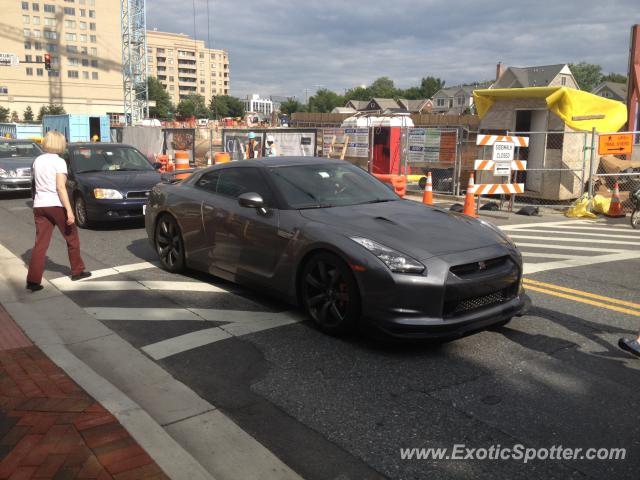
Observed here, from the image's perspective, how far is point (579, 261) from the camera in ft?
26.3

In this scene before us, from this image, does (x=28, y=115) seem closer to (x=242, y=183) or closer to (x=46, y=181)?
(x=46, y=181)

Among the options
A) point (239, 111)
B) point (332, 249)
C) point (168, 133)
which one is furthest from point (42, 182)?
point (239, 111)

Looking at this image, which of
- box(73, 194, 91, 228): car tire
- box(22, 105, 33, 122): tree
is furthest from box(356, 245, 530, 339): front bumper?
box(22, 105, 33, 122): tree

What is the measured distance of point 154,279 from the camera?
6.91 metres

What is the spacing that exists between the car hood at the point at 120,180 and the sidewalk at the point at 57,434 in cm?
678

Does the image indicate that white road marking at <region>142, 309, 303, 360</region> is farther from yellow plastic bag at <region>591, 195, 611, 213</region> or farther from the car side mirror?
yellow plastic bag at <region>591, 195, 611, 213</region>

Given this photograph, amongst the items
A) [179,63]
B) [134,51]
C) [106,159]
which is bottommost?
[106,159]

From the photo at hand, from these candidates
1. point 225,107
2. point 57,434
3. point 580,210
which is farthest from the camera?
point 225,107

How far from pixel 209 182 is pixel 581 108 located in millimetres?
11278

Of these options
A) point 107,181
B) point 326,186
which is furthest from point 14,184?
point 326,186

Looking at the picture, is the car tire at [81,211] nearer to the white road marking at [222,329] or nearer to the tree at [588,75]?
the white road marking at [222,329]

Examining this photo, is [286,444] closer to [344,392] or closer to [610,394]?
[344,392]

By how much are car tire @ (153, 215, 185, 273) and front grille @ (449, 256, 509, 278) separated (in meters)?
3.64

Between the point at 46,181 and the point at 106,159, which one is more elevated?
the point at 106,159
